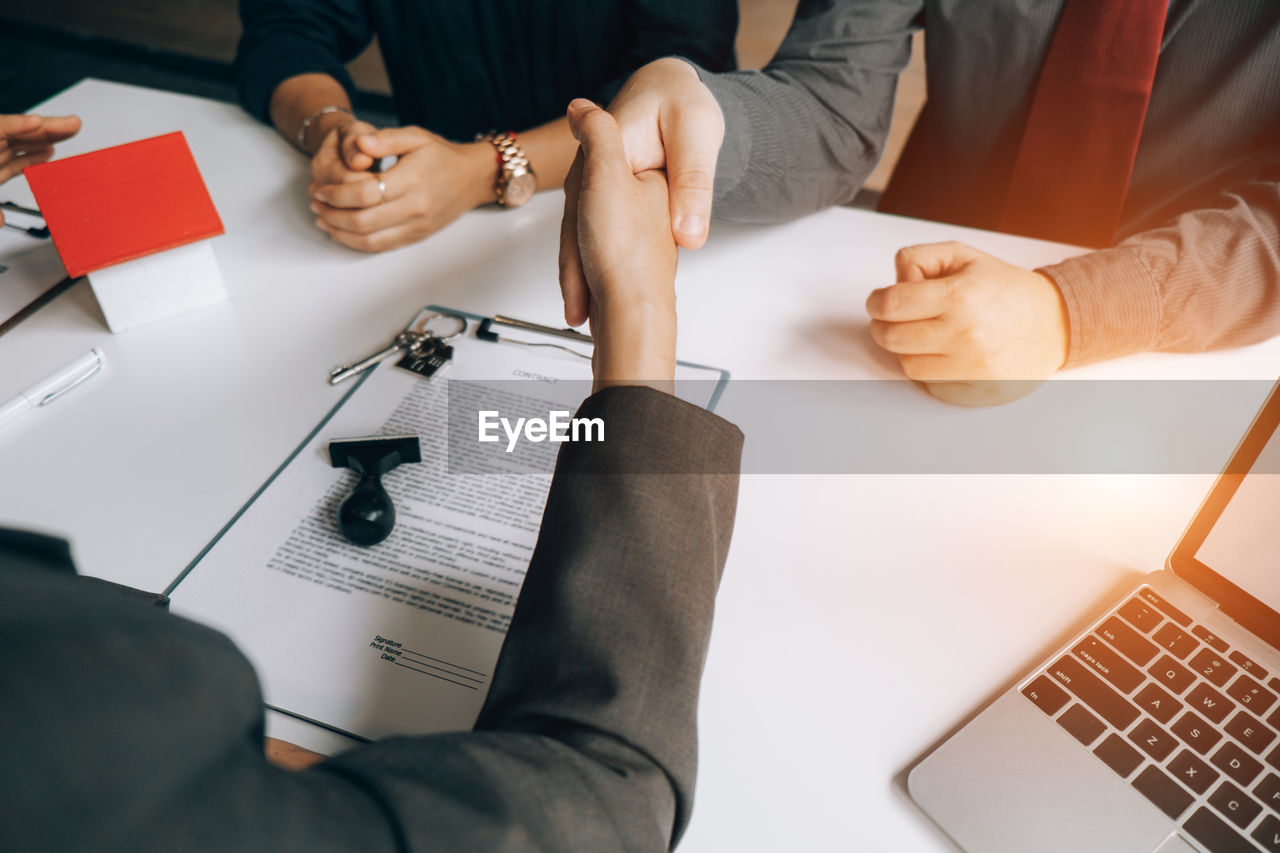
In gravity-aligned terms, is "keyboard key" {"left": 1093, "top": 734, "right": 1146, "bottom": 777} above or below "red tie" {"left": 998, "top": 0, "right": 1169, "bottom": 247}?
below

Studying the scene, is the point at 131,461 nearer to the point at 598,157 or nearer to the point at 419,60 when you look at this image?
the point at 598,157

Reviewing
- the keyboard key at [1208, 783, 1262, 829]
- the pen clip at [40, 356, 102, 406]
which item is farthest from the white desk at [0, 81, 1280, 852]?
the keyboard key at [1208, 783, 1262, 829]

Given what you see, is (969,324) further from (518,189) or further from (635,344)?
(518,189)

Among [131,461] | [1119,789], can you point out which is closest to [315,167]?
[131,461]

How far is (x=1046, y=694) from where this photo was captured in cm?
48

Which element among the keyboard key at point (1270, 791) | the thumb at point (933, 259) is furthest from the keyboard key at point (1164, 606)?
the thumb at point (933, 259)

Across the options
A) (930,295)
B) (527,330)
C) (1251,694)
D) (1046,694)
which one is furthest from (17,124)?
(1251,694)

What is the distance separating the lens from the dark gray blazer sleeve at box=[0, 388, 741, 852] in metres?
0.22

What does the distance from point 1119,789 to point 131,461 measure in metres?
0.74

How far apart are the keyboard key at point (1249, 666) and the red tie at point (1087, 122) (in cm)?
63

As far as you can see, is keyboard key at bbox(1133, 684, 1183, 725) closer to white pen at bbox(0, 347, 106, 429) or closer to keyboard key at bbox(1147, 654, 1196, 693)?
keyboard key at bbox(1147, 654, 1196, 693)

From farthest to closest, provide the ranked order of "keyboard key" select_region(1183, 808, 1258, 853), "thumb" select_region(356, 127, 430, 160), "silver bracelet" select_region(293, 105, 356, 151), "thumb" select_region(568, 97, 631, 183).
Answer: "silver bracelet" select_region(293, 105, 356, 151)
"thumb" select_region(356, 127, 430, 160)
"thumb" select_region(568, 97, 631, 183)
"keyboard key" select_region(1183, 808, 1258, 853)

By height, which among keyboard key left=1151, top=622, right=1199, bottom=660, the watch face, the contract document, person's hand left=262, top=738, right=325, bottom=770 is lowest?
person's hand left=262, top=738, right=325, bottom=770

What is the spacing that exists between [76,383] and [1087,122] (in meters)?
1.08
